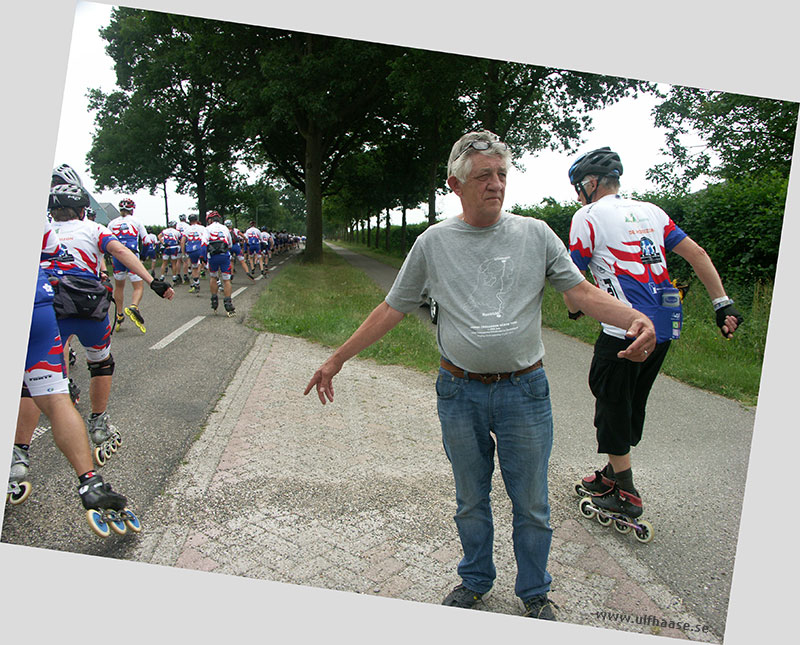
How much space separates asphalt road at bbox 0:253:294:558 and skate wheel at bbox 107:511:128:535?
93 mm

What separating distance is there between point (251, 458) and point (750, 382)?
15.0 ft

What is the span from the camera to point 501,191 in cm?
210

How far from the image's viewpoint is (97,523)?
2412 mm

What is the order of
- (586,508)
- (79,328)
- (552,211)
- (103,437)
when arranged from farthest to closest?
(552,211) → (103,437) → (79,328) → (586,508)

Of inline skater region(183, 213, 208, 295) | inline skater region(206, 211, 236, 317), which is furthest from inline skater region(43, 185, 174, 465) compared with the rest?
inline skater region(206, 211, 236, 317)

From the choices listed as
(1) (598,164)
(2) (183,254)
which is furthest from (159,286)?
(2) (183,254)

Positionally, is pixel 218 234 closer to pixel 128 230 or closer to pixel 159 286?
pixel 128 230

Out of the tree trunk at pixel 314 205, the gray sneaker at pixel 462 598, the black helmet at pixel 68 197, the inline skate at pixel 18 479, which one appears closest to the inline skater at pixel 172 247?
the black helmet at pixel 68 197

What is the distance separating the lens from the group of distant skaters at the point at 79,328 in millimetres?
2559

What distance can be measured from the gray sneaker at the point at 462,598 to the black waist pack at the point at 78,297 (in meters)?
2.86

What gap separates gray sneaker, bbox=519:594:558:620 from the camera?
2.25m

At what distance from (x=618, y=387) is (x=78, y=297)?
11.1 feet

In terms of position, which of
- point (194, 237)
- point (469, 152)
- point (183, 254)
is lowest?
point (183, 254)

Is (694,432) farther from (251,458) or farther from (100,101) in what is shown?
(100,101)
